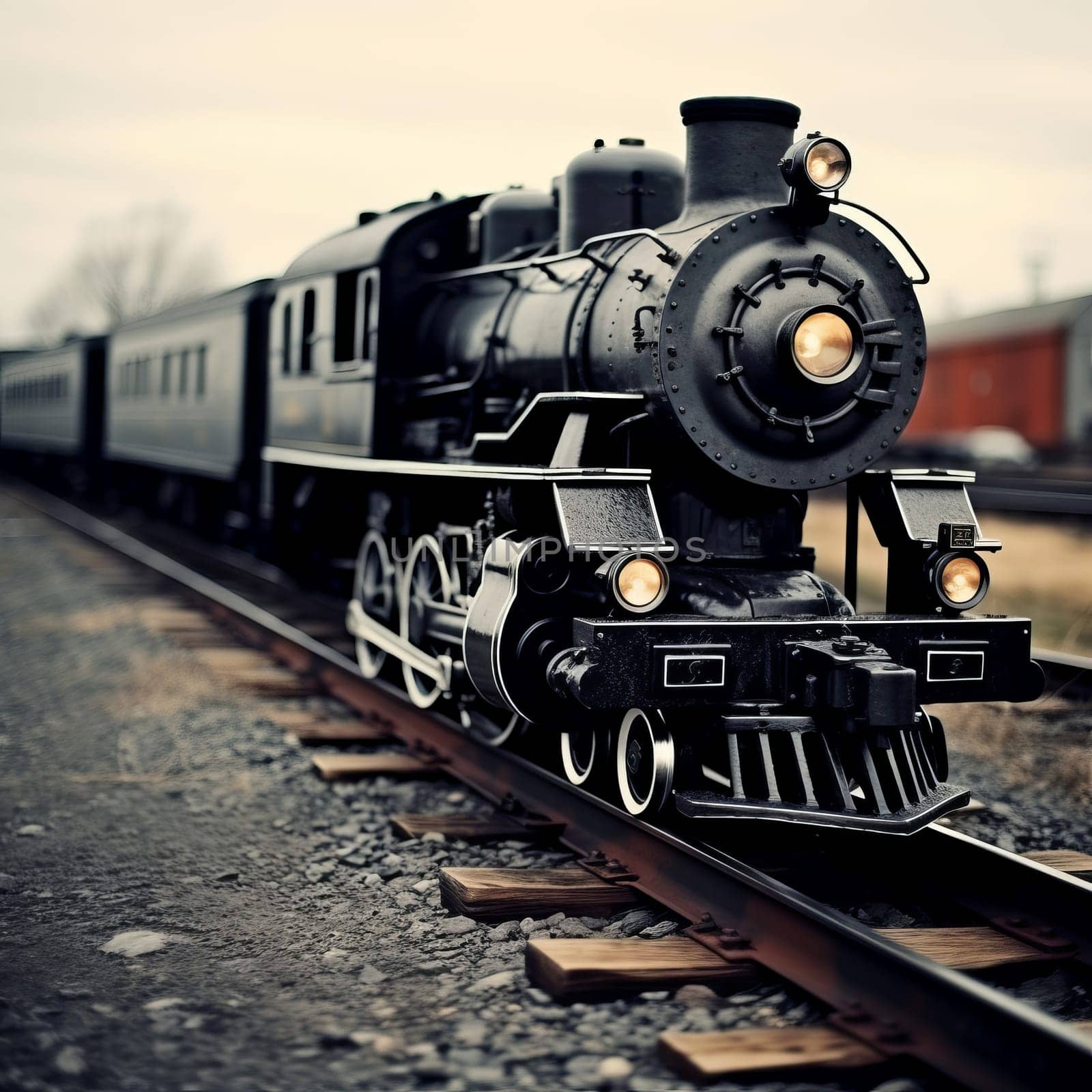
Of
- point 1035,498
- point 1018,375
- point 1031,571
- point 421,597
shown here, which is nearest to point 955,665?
point 421,597

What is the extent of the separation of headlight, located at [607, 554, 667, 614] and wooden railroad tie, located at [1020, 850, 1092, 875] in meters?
1.51

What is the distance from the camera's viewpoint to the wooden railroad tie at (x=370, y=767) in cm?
586

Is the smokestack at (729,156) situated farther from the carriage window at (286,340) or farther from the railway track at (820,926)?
the carriage window at (286,340)

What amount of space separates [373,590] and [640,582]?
355 cm

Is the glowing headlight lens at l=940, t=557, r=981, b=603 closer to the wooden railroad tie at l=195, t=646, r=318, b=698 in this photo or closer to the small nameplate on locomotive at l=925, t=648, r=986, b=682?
the small nameplate on locomotive at l=925, t=648, r=986, b=682

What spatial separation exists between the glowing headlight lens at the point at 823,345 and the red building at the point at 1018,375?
31656 millimetres

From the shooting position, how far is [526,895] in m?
4.17

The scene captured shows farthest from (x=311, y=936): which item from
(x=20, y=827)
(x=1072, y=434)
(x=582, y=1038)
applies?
(x=1072, y=434)

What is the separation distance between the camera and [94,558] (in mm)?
15172

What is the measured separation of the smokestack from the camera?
524 cm

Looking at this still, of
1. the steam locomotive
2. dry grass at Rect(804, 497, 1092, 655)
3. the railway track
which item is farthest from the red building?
the railway track

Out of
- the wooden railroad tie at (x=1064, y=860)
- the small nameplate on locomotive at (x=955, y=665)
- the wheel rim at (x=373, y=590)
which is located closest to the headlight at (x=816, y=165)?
the small nameplate on locomotive at (x=955, y=665)

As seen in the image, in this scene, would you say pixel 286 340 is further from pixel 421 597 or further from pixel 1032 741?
pixel 1032 741

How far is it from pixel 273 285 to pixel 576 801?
770cm
